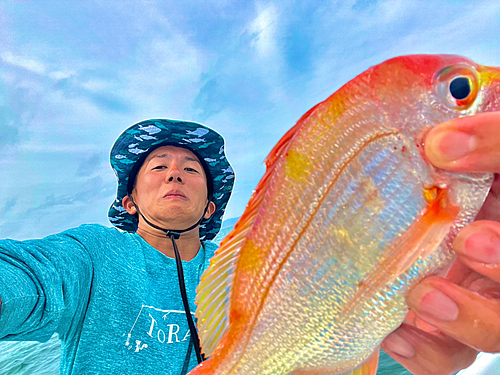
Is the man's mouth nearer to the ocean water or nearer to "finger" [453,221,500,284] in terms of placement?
"finger" [453,221,500,284]

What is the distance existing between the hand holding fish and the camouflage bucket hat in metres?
1.78

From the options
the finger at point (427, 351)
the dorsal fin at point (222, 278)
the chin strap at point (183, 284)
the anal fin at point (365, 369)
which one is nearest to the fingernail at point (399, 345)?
the finger at point (427, 351)

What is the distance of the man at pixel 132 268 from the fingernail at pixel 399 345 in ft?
3.49

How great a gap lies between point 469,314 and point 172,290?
5.16 feet

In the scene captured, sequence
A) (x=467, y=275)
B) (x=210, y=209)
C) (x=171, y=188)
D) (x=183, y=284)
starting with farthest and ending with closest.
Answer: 1. (x=210, y=209)
2. (x=171, y=188)
3. (x=183, y=284)
4. (x=467, y=275)

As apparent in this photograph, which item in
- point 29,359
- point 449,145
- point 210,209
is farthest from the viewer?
point 29,359

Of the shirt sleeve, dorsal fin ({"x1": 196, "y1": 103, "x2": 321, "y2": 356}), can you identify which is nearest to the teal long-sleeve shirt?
the shirt sleeve

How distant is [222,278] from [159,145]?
5.46 feet

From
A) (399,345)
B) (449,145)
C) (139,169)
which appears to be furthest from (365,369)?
(139,169)

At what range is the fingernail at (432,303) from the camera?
584 millimetres

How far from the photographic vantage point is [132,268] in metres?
1.66

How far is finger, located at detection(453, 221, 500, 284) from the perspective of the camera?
1.86 feet

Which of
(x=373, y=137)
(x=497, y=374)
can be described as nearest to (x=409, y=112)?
(x=373, y=137)

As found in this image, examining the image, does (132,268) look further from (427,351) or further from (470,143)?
(470,143)
